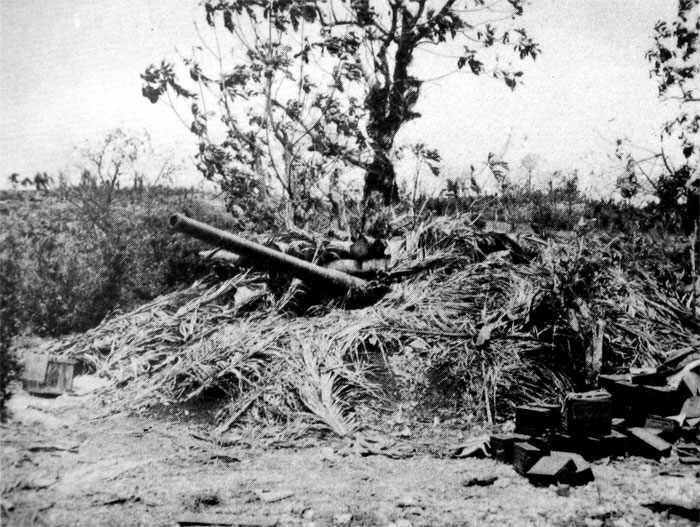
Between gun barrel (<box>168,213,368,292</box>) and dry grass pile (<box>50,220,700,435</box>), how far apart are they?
0.29 m

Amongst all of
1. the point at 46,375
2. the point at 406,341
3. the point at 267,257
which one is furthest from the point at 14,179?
the point at 406,341

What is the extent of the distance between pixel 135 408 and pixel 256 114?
5651mm

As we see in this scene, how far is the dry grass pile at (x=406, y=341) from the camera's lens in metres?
4.04

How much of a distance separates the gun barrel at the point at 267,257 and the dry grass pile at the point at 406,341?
285mm

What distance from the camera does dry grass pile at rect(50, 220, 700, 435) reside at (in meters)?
4.04

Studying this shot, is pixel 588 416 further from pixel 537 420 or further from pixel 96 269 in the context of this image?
pixel 96 269

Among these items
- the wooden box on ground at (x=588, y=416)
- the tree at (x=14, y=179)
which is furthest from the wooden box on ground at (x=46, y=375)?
the wooden box on ground at (x=588, y=416)

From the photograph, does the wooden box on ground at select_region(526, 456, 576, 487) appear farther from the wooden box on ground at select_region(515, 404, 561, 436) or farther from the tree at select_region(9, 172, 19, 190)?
the tree at select_region(9, 172, 19, 190)

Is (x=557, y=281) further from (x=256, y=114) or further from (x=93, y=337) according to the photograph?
(x=256, y=114)

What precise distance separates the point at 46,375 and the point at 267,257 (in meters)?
2.04

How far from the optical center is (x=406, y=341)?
181 inches

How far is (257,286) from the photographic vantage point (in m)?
5.55

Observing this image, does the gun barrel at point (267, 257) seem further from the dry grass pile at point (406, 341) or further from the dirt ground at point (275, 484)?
the dirt ground at point (275, 484)

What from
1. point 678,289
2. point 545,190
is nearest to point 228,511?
point 678,289
